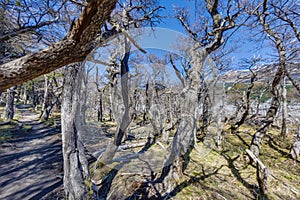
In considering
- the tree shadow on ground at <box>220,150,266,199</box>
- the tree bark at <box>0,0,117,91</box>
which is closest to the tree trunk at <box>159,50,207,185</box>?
the tree shadow on ground at <box>220,150,266,199</box>

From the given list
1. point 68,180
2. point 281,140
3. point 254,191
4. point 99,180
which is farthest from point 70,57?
point 281,140

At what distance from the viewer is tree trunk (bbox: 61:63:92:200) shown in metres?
2.14

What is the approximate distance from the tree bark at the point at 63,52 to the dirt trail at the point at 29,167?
10.9ft

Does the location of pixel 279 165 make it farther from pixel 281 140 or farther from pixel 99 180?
pixel 99 180

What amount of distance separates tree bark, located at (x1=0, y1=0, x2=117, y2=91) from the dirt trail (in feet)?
10.9

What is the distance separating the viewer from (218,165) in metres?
3.87

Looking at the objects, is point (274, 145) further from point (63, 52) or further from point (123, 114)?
point (63, 52)

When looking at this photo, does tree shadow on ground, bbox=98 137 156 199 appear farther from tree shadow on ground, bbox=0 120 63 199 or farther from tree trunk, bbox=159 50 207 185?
tree trunk, bbox=159 50 207 185

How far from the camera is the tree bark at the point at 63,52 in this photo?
36.6 inches

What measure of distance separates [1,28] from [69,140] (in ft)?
11.0

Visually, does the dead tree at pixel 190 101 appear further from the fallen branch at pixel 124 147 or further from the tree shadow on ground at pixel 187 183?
the fallen branch at pixel 124 147

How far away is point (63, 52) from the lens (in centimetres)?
105

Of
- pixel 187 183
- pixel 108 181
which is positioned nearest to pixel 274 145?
pixel 187 183

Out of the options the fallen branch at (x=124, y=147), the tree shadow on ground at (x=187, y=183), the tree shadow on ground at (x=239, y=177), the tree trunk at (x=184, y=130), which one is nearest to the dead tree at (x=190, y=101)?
the tree trunk at (x=184, y=130)
